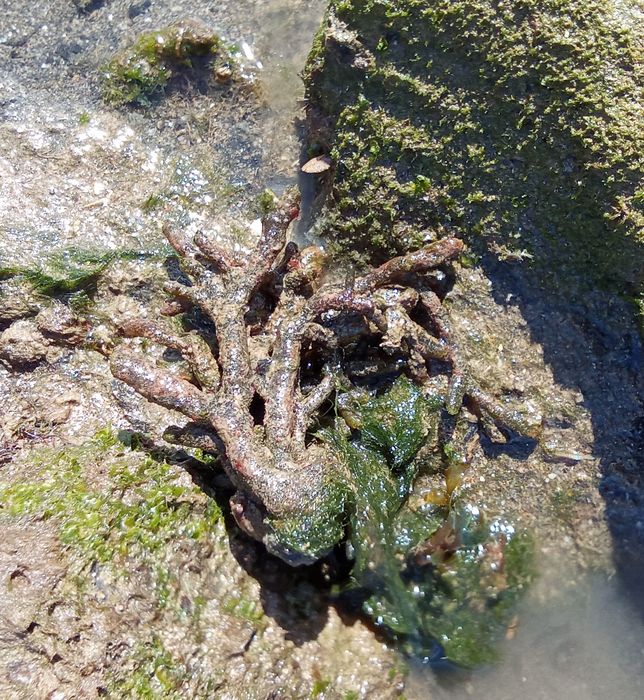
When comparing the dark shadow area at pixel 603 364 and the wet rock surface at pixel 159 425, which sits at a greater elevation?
the dark shadow area at pixel 603 364

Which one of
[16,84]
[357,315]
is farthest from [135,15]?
[357,315]

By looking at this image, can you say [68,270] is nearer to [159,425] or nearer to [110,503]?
[159,425]

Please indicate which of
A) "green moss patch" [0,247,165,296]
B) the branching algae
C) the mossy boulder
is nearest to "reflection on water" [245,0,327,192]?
the mossy boulder

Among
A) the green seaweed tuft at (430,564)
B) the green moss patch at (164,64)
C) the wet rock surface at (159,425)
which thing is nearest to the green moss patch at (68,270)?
the wet rock surface at (159,425)

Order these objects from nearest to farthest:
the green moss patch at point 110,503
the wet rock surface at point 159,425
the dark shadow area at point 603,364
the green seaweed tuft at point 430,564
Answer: the wet rock surface at point 159,425 < the green moss patch at point 110,503 < the dark shadow area at point 603,364 < the green seaweed tuft at point 430,564

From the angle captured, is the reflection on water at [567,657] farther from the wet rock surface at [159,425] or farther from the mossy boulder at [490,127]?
the mossy boulder at [490,127]

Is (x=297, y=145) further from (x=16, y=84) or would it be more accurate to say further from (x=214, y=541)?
(x=214, y=541)

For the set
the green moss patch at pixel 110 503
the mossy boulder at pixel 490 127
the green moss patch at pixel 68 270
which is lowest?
the green moss patch at pixel 110 503
